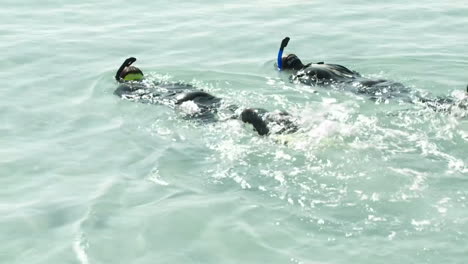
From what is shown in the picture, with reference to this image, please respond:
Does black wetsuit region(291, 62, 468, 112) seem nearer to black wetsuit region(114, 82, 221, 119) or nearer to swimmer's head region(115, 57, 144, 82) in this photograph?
black wetsuit region(114, 82, 221, 119)

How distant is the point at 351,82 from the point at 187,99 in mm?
2198

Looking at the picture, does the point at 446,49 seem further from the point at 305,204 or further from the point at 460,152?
the point at 305,204

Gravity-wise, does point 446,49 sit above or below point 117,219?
above

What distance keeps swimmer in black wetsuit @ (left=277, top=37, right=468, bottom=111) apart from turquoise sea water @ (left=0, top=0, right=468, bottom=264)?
0.19 meters

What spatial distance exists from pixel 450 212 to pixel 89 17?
10687 millimetres

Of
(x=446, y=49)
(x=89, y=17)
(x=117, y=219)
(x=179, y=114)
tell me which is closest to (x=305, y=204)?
(x=117, y=219)

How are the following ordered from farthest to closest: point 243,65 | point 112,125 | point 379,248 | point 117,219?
point 243,65 < point 112,125 < point 117,219 < point 379,248

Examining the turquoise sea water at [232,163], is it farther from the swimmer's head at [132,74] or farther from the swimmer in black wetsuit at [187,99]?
the swimmer's head at [132,74]

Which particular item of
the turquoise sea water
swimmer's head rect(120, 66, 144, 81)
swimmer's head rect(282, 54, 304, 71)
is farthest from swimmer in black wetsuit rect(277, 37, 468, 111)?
swimmer's head rect(120, 66, 144, 81)

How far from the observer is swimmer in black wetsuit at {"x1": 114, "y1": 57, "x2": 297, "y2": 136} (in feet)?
24.6

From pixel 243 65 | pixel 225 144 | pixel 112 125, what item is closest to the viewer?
pixel 225 144

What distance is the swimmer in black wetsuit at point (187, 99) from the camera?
295 inches

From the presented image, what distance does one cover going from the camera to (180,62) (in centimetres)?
1125

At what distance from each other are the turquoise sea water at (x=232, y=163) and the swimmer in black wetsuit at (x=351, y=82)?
0.19 m
